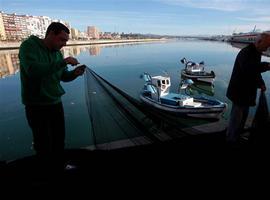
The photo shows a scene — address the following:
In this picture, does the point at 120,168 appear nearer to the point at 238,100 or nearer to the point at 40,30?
the point at 238,100

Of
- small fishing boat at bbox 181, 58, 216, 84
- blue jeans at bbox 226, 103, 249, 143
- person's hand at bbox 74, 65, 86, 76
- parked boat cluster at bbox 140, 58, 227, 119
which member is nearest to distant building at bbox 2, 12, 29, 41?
small fishing boat at bbox 181, 58, 216, 84

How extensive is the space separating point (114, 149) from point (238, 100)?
228cm

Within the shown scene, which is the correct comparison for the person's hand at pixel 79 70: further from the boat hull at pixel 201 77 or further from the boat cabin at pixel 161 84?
the boat hull at pixel 201 77

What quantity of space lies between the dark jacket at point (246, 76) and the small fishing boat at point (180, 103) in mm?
7856

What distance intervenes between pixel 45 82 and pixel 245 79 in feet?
8.62

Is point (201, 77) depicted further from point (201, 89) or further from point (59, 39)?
point (59, 39)

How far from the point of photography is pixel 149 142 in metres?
3.65

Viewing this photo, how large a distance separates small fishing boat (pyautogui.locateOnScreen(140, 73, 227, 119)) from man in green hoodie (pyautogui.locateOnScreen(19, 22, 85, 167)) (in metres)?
8.67

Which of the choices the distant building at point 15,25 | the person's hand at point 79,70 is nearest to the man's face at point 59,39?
the person's hand at point 79,70

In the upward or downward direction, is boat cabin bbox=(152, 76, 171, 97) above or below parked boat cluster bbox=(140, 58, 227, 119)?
above

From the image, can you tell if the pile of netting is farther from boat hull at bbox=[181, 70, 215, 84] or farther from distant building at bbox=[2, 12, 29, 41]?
distant building at bbox=[2, 12, 29, 41]

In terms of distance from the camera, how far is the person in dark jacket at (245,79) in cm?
316

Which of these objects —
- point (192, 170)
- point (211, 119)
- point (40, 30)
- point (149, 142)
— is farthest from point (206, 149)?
point (40, 30)

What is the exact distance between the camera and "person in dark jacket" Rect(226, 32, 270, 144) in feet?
10.4
